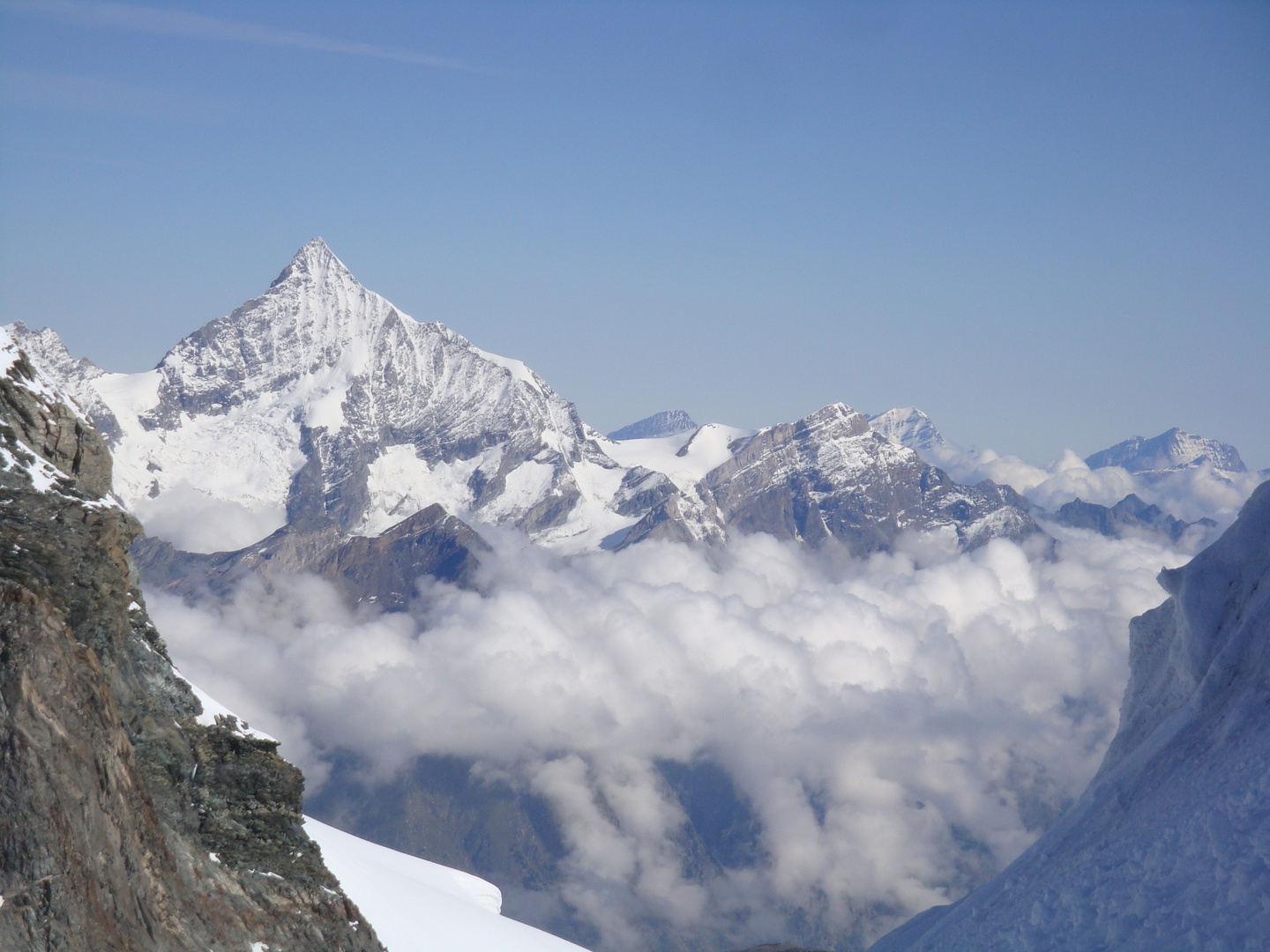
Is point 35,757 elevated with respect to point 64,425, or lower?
lower

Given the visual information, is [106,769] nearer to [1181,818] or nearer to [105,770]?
[105,770]

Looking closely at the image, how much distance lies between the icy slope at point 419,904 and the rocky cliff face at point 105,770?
1129cm

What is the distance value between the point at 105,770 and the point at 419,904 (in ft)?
111

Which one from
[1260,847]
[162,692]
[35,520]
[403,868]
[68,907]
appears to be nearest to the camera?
[68,907]

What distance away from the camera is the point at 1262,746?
110 feet

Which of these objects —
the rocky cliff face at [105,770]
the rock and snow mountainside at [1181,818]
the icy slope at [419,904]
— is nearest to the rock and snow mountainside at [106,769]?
the rocky cliff face at [105,770]

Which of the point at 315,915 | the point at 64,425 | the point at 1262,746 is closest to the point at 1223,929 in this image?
the point at 1262,746

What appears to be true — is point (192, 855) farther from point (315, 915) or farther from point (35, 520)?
point (35, 520)

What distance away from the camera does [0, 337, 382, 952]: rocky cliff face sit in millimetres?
23125

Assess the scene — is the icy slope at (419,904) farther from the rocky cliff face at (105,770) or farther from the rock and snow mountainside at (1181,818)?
the rock and snow mountainside at (1181,818)

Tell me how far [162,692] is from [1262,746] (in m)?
35.0

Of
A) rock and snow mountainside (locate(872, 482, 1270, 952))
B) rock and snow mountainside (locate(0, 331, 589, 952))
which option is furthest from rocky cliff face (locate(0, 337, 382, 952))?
rock and snow mountainside (locate(872, 482, 1270, 952))

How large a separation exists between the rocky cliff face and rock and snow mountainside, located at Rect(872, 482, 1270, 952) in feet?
81.5

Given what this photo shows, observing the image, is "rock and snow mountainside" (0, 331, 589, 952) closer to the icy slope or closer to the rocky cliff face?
the rocky cliff face
